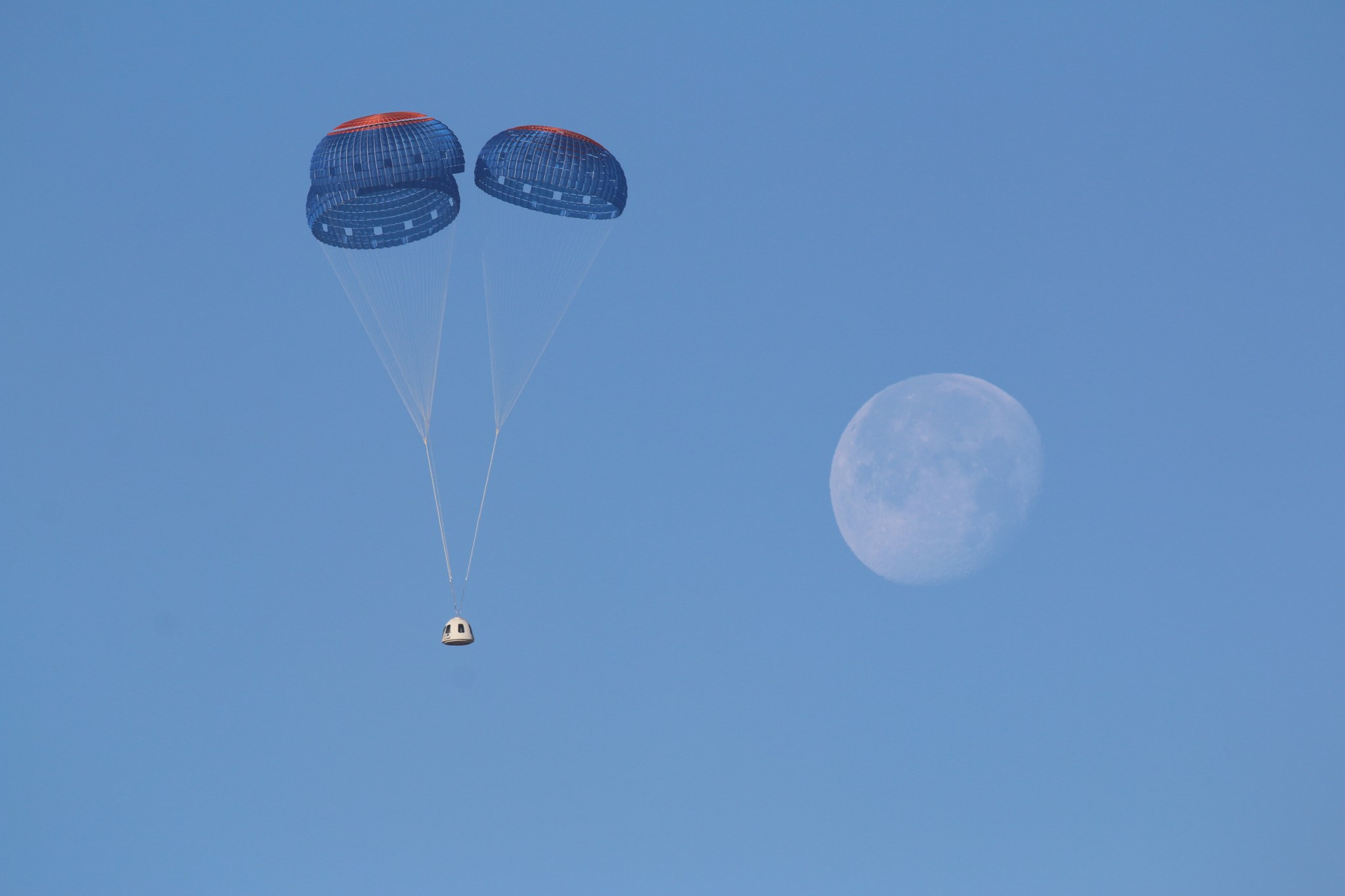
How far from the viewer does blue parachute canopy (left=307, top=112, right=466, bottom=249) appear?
42.2 metres

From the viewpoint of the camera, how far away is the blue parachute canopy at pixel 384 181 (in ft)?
138

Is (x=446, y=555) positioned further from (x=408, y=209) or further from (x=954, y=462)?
(x=954, y=462)

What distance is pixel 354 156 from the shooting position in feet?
139

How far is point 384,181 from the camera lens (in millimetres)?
42062

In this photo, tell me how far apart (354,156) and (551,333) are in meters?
6.23

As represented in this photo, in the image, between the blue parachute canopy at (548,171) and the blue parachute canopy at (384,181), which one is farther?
the blue parachute canopy at (548,171)

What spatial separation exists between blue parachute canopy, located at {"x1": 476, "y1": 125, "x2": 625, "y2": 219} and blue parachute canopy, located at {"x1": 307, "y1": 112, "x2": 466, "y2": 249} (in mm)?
845

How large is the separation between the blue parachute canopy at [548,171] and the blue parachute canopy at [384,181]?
845 mm

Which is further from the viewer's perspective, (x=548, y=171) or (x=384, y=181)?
(x=548, y=171)

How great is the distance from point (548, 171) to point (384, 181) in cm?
371

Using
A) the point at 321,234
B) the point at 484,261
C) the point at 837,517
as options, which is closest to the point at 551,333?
the point at 484,261

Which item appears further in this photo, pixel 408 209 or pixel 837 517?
pixel 837 517

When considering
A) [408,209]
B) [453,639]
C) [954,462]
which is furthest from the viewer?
[954,462]

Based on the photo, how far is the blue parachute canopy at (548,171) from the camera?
142 feet
